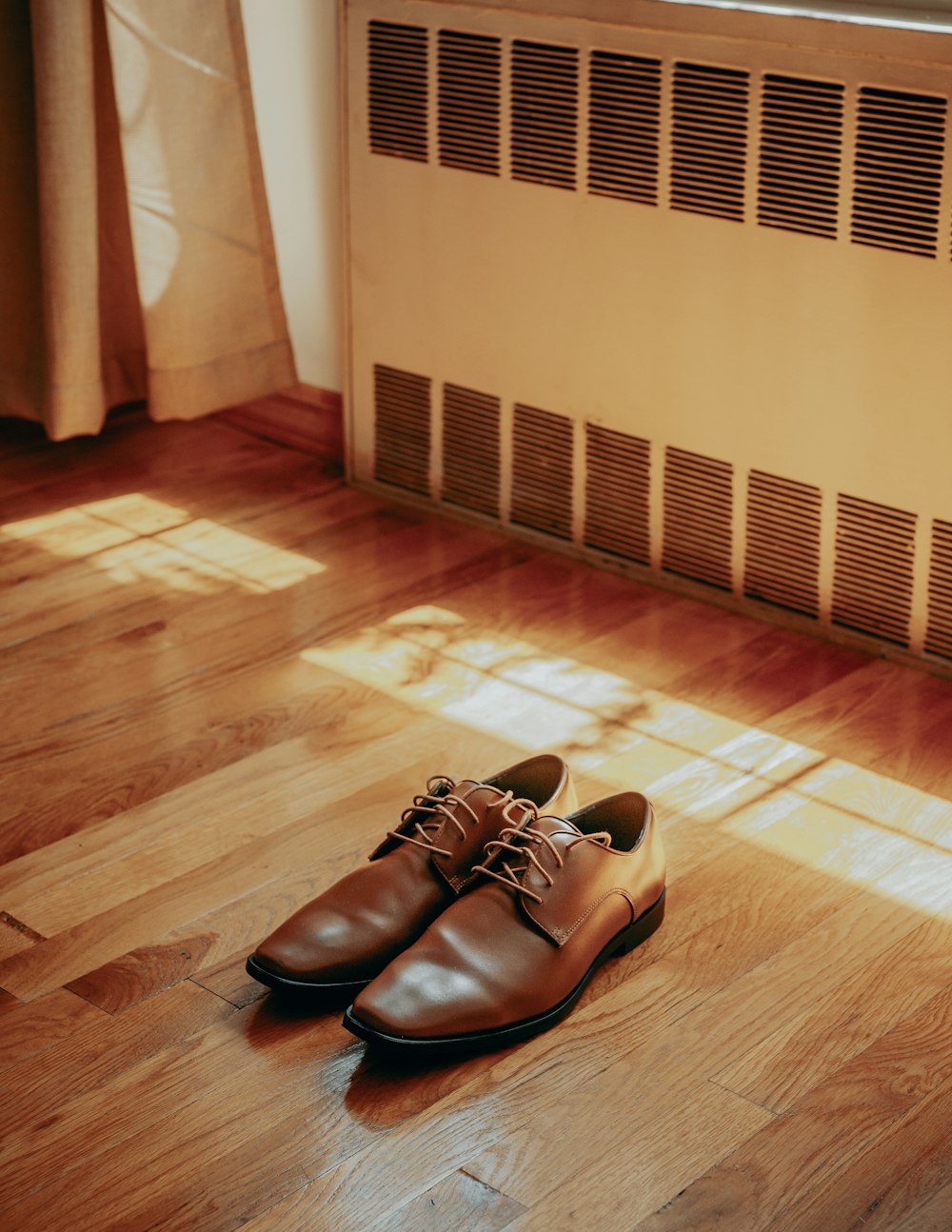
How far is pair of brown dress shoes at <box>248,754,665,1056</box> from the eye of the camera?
4.33ft

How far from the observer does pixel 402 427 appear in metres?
2.53

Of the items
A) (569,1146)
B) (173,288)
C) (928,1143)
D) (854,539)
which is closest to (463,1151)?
(569,1146)

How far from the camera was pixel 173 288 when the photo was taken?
2.59 m

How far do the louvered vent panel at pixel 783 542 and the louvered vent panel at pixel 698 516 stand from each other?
0.04 m

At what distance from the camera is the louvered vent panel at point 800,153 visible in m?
1.88

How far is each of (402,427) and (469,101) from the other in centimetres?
54

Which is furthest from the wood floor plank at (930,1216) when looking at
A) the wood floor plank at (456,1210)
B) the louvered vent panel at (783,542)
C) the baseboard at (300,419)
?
the baseboard at (300,419)

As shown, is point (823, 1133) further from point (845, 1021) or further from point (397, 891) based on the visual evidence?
point (397, 891)

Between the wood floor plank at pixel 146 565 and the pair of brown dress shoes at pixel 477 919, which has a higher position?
the pair of brown dress shoes at pixel 477 919

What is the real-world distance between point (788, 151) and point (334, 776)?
95 cm

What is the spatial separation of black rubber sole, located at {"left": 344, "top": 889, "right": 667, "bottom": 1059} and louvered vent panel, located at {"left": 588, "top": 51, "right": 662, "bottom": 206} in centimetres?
108

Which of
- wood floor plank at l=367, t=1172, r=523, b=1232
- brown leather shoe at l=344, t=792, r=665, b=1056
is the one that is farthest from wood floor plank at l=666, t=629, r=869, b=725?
wood floor plank at l=367, t=1172, r=523, b=1232

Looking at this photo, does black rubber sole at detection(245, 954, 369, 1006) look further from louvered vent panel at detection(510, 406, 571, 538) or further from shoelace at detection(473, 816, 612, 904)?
louvered vent panel at detection(510, 406, 571, 538)

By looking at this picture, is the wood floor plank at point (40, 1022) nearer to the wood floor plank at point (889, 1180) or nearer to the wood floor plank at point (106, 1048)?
the wood floor plank at point (106, 1048)
